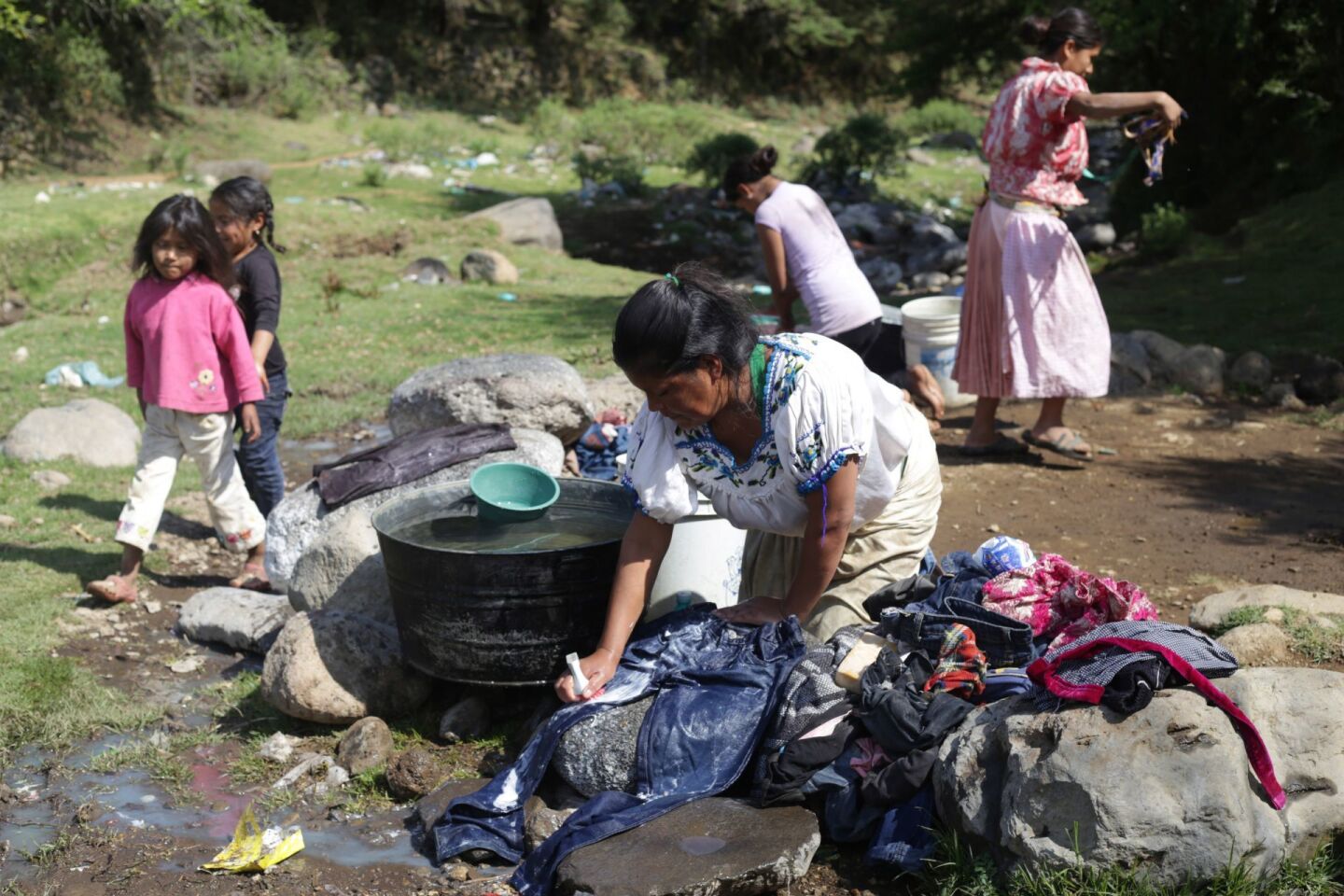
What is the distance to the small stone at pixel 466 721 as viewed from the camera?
13.4 ft

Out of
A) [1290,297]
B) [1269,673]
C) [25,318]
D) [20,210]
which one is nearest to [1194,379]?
[1290,297]

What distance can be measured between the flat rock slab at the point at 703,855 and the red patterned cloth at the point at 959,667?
1.72 feet

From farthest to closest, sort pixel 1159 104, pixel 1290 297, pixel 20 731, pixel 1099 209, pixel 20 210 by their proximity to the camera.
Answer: pixel 1099 209 < pixel 20 210 < pixel 1290 297 < pixel 1159 104 < pixel 20 731

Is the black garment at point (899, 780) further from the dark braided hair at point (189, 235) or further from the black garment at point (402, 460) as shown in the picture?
the dark braided hair at point (189, 235)

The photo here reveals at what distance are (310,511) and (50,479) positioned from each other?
2355 mm

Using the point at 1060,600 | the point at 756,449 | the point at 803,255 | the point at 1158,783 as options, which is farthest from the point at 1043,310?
the point at 1158,783

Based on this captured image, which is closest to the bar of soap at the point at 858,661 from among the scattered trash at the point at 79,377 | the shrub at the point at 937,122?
the scattered trash at the point at 79,377

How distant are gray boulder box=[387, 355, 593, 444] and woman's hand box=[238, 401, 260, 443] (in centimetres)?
88

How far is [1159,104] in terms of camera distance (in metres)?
5.67

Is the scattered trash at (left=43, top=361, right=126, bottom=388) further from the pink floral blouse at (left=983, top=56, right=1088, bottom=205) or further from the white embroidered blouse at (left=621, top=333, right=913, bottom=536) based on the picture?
the white embroidered blouse at (left=621, top=333, right=913, bottom=536)

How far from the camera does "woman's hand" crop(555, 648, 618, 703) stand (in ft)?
11.7

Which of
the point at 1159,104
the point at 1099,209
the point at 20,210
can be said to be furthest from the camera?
the point at 1099,209

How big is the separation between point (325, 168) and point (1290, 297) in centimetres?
1251

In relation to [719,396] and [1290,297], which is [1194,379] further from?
[719,396]
